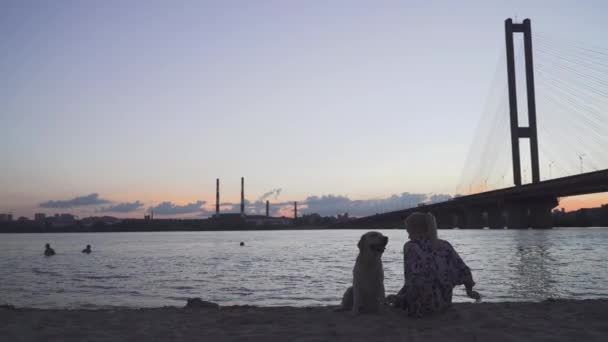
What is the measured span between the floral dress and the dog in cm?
49

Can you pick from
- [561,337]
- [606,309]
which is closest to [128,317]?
[561,337]

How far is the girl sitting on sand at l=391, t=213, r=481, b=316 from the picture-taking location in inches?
206

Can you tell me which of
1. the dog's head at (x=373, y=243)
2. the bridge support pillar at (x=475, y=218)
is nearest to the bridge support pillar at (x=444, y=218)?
the bridge support pillar at (x=475, y=218)

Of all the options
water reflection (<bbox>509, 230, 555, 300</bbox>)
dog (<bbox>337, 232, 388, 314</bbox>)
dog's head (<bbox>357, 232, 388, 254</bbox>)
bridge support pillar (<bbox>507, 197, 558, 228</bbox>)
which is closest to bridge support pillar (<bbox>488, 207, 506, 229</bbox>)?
bridge support pillar (<bbox>507, 197, 558, 228</bbox>)

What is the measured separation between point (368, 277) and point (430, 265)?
912 mm

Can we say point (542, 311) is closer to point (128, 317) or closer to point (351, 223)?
point (128, 317)

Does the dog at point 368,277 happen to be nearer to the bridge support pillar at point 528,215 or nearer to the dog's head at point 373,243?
the dog's head at point 373,243

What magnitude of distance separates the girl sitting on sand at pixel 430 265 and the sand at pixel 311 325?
1.08 feet

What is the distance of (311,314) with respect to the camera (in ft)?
21.1

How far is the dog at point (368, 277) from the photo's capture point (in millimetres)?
5820

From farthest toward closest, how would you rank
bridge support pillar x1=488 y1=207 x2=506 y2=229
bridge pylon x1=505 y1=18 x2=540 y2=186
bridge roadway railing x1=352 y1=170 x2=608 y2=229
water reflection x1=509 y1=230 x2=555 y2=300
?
1. bridge support pillar x1=488 y1=207 x2=506 y2=229
2. bridge pylon x1=505 y1=18 x2=540 y2=186
3. bridge roadway railing x1=352 y1=170 x2=608 y2=229
4. water reflection x1=509 y1=230 x2=555 y2=300

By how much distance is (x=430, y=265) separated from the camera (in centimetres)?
523

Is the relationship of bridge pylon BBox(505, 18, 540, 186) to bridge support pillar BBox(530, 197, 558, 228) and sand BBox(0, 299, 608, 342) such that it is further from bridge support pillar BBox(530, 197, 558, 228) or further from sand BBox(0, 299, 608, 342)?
sand BBox(0, 299, 608, 342)

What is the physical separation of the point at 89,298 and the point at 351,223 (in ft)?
296
